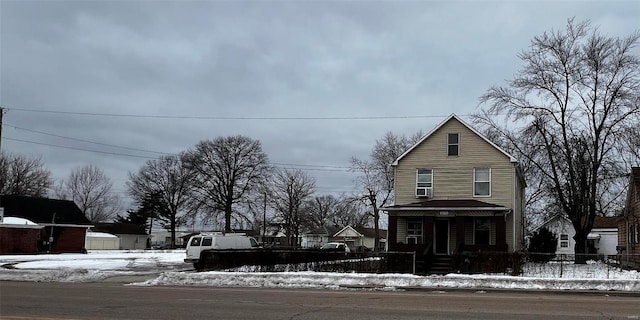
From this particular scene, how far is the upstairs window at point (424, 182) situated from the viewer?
3466cm

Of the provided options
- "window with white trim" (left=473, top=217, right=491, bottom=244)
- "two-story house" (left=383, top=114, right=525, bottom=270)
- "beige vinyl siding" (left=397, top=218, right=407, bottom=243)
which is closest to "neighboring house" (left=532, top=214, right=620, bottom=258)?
"two-story house" (left=383, top=114, right=525, bottom=270)

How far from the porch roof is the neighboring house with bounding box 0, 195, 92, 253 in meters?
35.5

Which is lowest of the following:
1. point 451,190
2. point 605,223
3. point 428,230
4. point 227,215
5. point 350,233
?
point 350,233

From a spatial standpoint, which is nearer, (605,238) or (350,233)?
(605,238)

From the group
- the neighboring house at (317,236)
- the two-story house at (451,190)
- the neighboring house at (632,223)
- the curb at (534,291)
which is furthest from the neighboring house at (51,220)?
the neighboring house at (317,236)

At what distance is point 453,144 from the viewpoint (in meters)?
34.7

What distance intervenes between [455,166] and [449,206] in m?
3.63

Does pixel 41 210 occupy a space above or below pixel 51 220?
above

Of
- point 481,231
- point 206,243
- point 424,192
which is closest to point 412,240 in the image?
point 424,192

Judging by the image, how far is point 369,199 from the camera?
222 feet

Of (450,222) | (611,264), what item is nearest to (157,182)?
(450,222)

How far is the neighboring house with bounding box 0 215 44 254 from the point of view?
48344 mm

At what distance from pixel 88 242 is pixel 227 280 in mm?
58730

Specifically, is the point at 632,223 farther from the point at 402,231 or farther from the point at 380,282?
the point at 380,282
